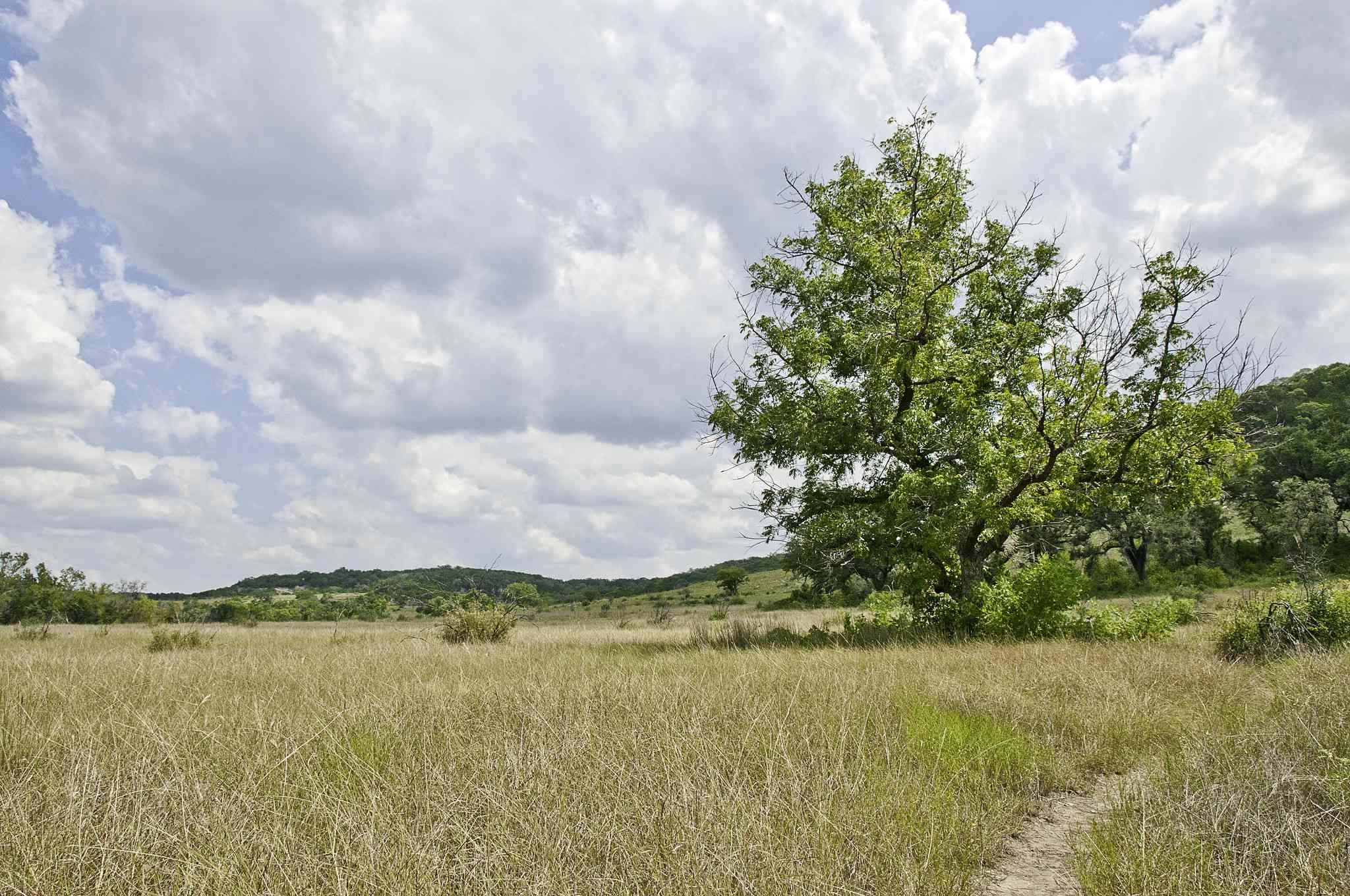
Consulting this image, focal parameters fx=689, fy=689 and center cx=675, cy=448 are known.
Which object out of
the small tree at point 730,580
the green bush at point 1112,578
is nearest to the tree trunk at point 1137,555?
the green bush at point 1112,578

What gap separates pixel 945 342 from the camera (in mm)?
16641

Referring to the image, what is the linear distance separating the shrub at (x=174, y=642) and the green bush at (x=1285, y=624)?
68.4ft

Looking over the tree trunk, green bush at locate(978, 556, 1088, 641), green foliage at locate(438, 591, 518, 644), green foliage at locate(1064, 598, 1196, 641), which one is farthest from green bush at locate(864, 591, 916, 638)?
the tree trunk

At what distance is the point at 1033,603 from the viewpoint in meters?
14.8

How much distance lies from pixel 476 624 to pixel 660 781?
15593 mm

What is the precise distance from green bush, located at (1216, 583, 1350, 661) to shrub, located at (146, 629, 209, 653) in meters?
20.8

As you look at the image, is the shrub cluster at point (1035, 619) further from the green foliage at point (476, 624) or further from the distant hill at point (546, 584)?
the distant hill at point (546, 584)

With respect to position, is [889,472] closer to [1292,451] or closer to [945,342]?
[945,342]

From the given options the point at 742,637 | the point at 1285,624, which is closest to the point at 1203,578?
the point at 1285,624

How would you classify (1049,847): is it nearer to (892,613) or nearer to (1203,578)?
(892,613)

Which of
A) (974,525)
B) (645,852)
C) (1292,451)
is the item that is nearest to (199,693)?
(645,852)

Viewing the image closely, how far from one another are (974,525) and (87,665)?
1702 cm

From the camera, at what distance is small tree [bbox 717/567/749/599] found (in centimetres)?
7744

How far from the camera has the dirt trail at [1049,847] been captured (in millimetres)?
3656
